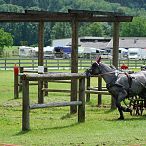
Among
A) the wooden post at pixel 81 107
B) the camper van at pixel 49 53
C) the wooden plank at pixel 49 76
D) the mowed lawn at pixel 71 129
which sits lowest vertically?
the mowed lawn at pixel 71 129

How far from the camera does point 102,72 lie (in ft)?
52.3

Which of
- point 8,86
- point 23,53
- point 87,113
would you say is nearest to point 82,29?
point 23,53

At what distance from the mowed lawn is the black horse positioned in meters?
0.70

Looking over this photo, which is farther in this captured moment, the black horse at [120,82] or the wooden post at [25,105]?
the black horse at [120,82]

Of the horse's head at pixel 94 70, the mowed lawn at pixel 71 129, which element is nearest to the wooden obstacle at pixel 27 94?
the mowed lawn at pixel 71 129

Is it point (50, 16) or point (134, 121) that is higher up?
point (50, 16)

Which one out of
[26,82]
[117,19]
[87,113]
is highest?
[117,19]

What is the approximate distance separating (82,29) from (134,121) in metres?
178

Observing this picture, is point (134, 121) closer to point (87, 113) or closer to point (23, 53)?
point (87, 113)

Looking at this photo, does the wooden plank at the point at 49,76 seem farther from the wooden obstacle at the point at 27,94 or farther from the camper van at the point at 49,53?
the camper van at the point at 49,53

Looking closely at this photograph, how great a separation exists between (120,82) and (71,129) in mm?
3615

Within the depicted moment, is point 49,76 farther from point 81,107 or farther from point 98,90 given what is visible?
point 98,90

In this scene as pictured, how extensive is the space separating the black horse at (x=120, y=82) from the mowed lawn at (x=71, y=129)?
0.70 metres

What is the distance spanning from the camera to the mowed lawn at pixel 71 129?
10367 mm
